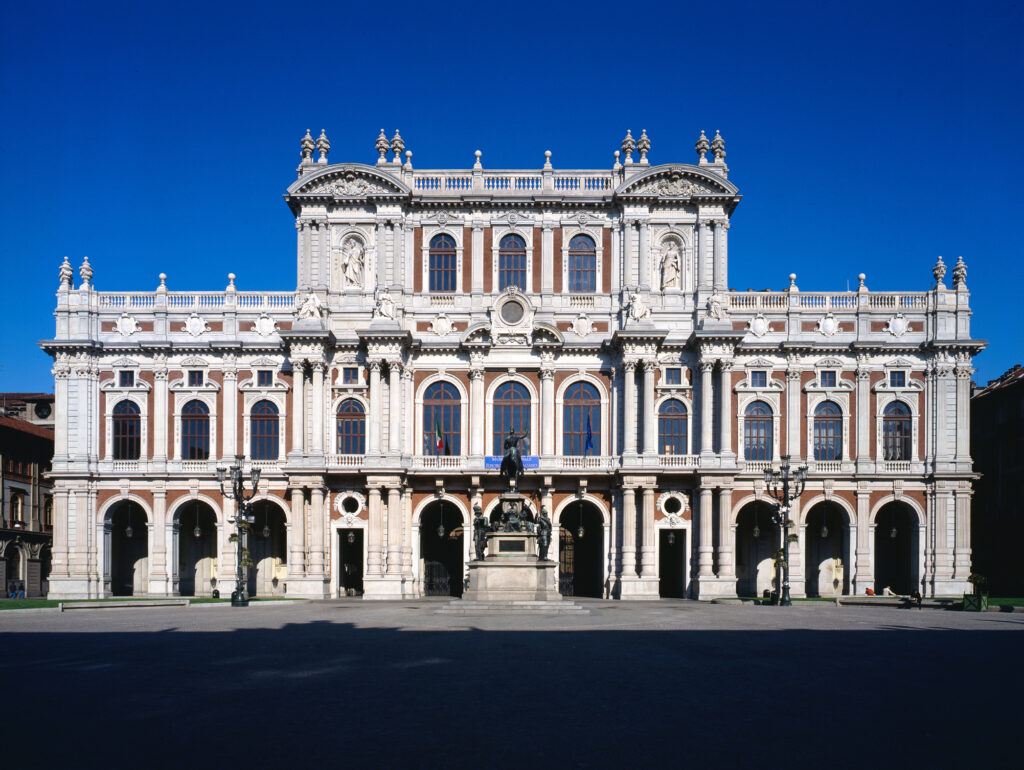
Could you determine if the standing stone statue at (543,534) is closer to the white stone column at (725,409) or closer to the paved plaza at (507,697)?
the paved plaza at (507,697)

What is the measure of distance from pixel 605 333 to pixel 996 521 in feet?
111

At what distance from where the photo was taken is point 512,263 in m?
58.8

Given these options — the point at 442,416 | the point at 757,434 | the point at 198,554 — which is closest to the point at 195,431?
the point at 198,554

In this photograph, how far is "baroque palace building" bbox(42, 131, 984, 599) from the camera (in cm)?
5653

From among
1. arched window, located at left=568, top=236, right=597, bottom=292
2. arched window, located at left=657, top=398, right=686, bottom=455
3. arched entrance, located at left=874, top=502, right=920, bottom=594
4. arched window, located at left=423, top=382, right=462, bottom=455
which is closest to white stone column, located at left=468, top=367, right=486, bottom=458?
arched window, located at left=423, top=382, right=462, bottom=455

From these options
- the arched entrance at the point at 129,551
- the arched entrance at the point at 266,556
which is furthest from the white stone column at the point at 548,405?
the arched entrance at the point at 129,551

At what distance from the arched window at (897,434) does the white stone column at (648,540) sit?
14534 millimetres

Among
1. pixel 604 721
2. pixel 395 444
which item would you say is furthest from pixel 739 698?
pixel 395 444

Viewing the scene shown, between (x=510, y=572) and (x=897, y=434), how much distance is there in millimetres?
27990

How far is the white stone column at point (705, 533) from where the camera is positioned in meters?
55.1

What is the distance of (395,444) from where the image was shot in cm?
5569

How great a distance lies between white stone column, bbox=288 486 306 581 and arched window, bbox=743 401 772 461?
25653 mm

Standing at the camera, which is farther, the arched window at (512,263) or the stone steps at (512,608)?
the arched window at (512,263)

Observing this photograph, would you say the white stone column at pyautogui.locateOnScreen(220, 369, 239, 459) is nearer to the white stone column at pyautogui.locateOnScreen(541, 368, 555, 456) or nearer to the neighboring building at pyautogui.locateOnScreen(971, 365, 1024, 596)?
the white stone column at pyautogui.locateOnScreen(541, 368, 555, 456)
